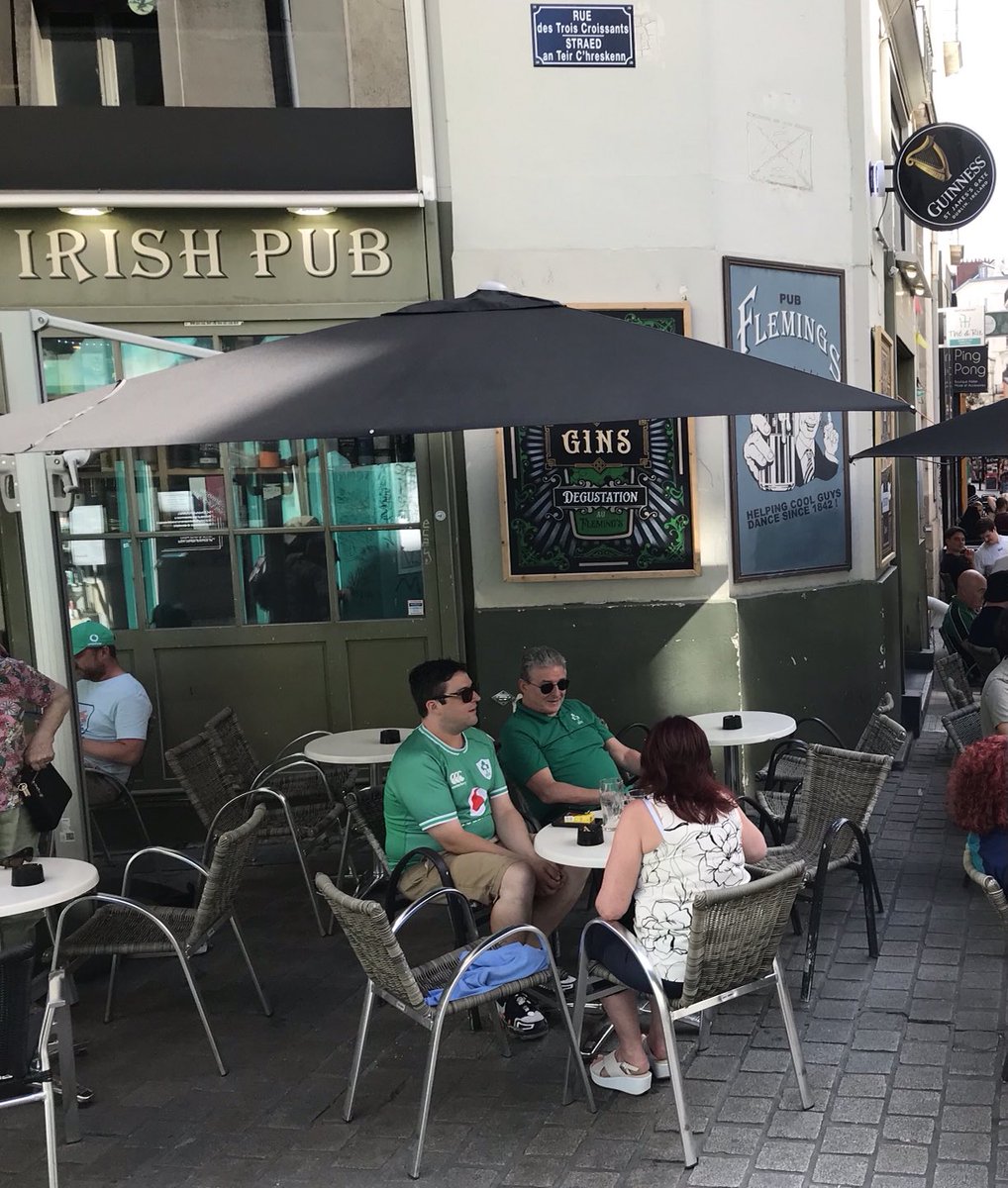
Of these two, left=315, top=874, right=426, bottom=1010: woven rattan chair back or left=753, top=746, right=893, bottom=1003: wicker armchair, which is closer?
left=315, top=874, right=426, bottom=1010: woven rattan chair back

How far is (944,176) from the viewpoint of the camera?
362 inches

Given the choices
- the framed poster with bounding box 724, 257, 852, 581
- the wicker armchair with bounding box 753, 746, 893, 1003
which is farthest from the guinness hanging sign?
the wicker armchair with bounding box 753, 746, 893, 1003

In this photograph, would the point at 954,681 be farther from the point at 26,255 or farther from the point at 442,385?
the point at 26,255

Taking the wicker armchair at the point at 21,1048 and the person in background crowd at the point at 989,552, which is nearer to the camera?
the wicker armchair at the point at 21,1048

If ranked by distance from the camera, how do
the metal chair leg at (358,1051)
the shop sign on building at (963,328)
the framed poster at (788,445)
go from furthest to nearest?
the shop sign on building at (963,328), the framed poster at (788,445), the metal chair leg at (358,1051)

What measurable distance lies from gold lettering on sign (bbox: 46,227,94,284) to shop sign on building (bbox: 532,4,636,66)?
278cm

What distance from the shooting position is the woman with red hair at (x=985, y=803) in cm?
430

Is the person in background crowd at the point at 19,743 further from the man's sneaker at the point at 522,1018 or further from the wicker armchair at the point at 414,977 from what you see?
the man's sneaker at the point at 522,1018

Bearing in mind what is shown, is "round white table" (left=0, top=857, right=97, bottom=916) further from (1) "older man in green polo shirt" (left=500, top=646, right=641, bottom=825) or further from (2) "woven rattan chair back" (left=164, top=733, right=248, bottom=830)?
(1) "older man in green polo shirt" (left=500, top=646, right=641, bottom=825)

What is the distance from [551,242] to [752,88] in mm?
1581

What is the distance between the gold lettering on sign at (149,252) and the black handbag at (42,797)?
10.4 feet

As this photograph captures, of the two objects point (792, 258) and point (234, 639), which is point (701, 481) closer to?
point (792, 258)

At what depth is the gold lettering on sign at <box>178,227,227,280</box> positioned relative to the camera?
6.89 meters

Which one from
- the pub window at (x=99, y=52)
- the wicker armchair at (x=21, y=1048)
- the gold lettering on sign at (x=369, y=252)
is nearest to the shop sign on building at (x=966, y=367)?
the gold lettering on sign at (x=369, y=252)
